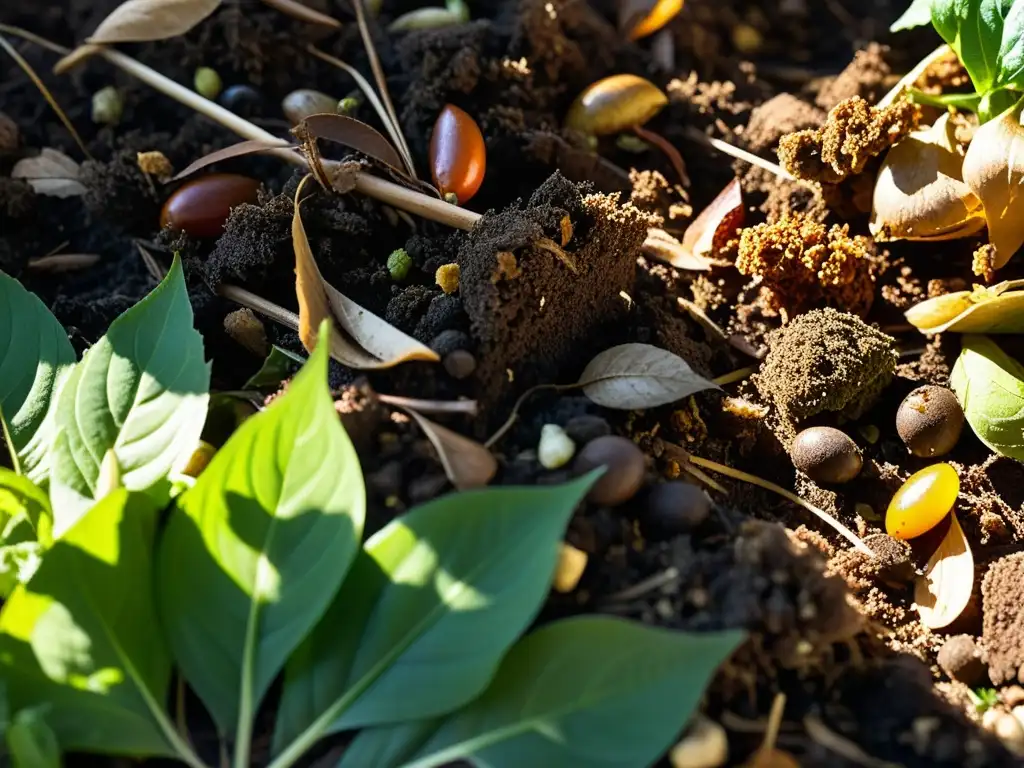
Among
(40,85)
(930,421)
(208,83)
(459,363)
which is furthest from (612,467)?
(40,85)

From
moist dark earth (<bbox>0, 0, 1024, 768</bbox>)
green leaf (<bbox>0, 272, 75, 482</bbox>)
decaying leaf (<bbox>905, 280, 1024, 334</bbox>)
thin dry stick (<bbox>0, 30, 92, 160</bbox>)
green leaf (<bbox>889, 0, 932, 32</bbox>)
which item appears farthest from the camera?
thin dry stick (<bbox>0, 30, 92, 160</bbox>)

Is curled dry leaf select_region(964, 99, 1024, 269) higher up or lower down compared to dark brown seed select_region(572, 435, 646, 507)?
higher up

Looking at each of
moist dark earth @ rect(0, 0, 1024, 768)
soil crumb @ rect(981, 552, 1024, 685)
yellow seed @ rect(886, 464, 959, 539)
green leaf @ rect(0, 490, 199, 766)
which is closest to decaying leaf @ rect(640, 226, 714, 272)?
moist dark earth @ rect(0, 0, 1024, 768)

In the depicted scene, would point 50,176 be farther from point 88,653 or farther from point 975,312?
point 975,312

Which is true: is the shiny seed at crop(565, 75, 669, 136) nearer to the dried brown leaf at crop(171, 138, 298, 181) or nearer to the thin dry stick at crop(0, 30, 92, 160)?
the dried brown leaf at crop(171, 138, 298, 181)

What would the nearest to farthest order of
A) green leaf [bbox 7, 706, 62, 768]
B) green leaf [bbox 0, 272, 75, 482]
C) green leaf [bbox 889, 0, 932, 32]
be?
green leaf [bbox 7, 706, 62, 768]
green leaf [bbox 0, 272, 75, 482]
green leaf [bbox 889, 0, 932, 32]

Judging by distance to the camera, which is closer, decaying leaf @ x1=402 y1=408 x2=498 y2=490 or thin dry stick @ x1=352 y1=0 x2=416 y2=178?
decaying leaf @ x1=402 y1=408 x2=498 y2=490

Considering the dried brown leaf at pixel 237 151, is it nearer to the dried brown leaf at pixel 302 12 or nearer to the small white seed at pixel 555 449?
the dried brown leaf at pixel 302 12

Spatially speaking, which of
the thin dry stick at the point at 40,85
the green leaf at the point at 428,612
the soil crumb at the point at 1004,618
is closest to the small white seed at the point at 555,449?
the green leaf at the point at 428,612
